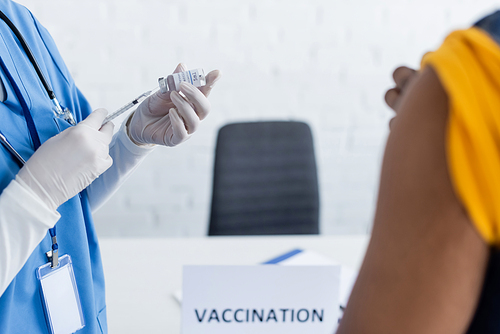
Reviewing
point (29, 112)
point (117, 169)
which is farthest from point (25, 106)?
point (117, 169)

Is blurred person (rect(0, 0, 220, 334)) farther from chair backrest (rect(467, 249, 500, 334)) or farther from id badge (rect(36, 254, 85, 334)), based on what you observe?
chair backrest (rect(467, 249, 500, 334))

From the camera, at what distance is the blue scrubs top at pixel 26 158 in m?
0.58

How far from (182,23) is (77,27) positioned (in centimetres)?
49

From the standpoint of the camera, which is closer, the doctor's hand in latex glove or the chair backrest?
the chair backrest

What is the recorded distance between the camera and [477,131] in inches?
9.8

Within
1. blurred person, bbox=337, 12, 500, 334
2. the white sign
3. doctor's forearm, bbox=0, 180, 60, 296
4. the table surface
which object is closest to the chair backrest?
blurred person, bbox=337, 12, 500, 334

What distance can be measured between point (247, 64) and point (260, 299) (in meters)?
1.50

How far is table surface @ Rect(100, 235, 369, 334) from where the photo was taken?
893mm

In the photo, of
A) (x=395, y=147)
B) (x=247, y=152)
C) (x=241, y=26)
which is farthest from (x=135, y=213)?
(x=395, y=147)

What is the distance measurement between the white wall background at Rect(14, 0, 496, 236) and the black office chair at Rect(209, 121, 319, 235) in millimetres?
613

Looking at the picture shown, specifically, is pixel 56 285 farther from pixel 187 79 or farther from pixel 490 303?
pixel 490 303

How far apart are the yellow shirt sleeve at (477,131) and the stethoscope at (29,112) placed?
0.58 m

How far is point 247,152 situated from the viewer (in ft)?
4.70

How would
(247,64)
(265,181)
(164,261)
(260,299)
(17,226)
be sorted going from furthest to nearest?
1. (247,64)
2. (265,181)
3. (164,261)
4. (260,299)
5. (17,226)
